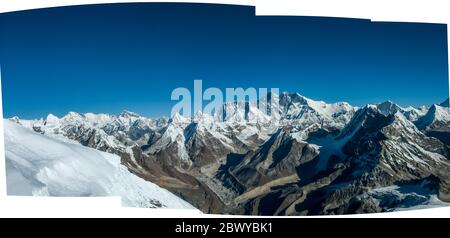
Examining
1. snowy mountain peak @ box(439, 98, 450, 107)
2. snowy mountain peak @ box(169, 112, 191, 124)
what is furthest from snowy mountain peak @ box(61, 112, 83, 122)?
snowy mountain peak @ box(439, 98, 450, 107)

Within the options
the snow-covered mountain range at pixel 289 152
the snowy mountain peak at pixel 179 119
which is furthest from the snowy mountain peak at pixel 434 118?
the snowy mountain peak at pixel 179 119

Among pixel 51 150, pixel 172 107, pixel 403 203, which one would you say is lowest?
pixel 403 203

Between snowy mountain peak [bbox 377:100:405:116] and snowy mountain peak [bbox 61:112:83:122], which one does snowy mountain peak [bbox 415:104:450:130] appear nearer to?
snowy mountain peak [bbox 377:100:405:116]

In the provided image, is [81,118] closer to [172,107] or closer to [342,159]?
[172,107]

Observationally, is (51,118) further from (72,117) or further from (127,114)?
(127,114)

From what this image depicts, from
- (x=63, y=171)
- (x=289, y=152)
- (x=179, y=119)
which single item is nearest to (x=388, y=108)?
(x=179, y=119)
